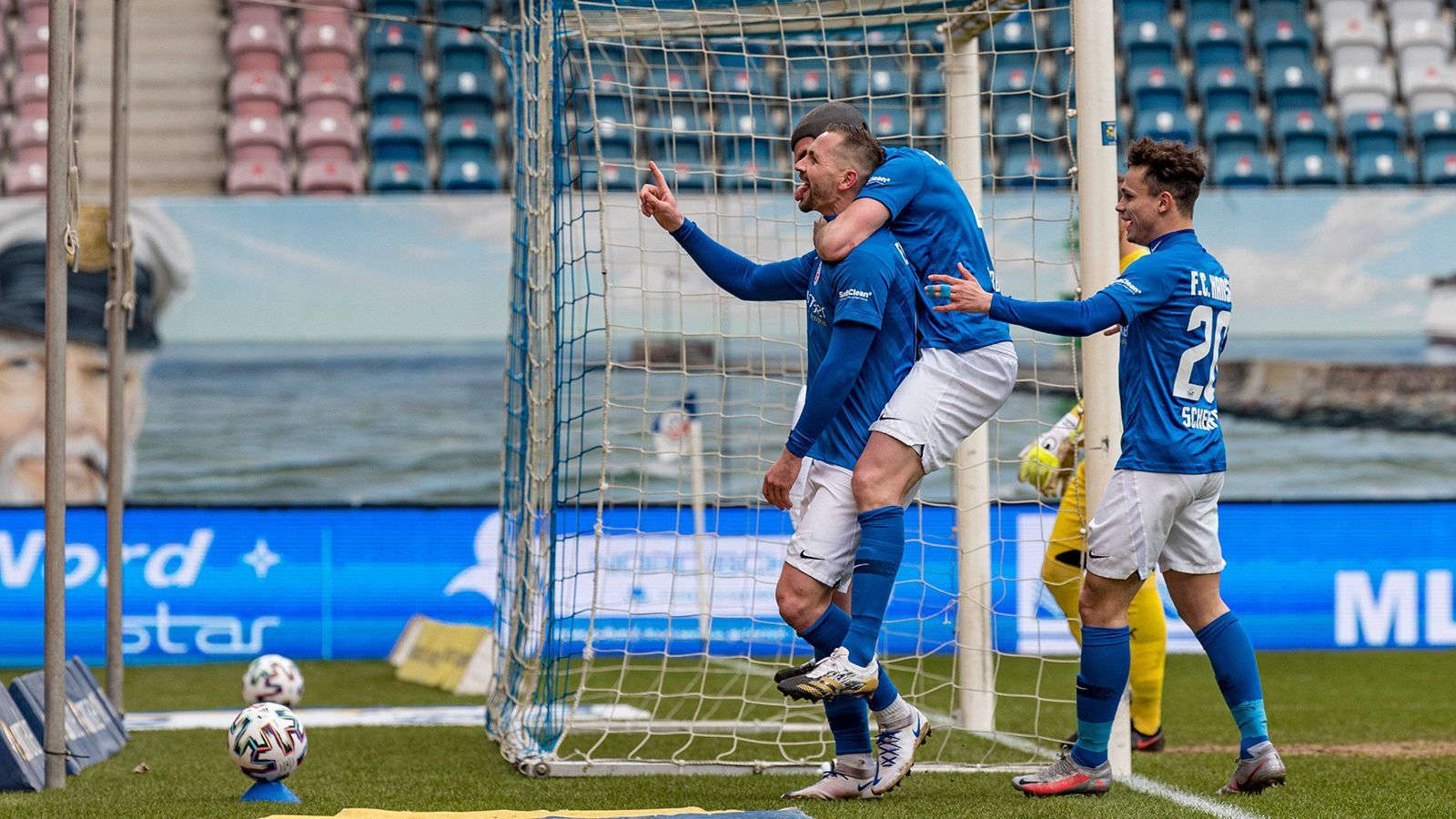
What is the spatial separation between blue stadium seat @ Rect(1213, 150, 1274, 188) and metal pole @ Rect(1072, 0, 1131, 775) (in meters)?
10.6

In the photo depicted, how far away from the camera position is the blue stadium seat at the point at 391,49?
1645cm

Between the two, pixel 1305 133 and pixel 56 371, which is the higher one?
pixel 1305 133

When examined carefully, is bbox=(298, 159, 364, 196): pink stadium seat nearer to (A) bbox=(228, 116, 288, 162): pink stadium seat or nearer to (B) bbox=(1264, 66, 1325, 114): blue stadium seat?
(A) bbox=(228, 116, 288, 162): pink stadium seat

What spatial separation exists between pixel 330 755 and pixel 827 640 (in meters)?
2.52

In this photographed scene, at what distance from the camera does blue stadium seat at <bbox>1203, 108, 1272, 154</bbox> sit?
1591 cm

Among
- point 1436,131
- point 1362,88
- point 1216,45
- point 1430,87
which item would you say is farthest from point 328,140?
point 1430,87

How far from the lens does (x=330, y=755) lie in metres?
6.28

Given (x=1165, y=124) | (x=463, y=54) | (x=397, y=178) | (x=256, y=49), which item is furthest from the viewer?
(x=463, y=54)

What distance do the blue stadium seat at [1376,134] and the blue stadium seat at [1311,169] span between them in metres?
0.37

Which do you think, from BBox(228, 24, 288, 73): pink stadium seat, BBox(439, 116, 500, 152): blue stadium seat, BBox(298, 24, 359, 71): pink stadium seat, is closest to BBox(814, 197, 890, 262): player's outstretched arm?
BBox(439, 116, 500, 152): blue stadium seat

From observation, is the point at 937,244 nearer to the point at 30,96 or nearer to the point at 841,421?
the point at 841,421

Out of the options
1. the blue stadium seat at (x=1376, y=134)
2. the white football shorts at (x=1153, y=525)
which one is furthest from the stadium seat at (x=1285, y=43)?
the white football shorts at (x=1153, y=525)

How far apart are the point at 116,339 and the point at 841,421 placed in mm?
3704

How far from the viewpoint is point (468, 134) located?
15547mm
